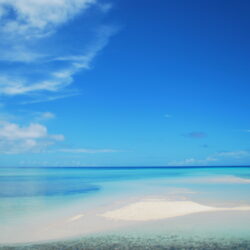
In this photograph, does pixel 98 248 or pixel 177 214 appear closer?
pixel 98 248

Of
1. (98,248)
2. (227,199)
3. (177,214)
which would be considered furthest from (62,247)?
(227,199)

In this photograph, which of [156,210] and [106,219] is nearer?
[106,219]

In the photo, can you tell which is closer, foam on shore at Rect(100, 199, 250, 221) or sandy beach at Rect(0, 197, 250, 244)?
sandy beach at Rect(0, 197, 250, 244)

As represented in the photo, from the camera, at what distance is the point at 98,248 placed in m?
9.27

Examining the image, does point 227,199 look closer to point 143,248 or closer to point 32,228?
point 143,248

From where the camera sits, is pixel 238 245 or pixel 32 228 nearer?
pixel 238 245

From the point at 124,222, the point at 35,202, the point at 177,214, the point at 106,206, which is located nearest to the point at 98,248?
the point at 124,222

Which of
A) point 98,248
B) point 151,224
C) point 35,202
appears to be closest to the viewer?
point 98,248

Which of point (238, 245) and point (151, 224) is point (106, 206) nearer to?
point (151, 224)

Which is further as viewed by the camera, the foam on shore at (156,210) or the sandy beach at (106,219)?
the foam on shore at (156,210)

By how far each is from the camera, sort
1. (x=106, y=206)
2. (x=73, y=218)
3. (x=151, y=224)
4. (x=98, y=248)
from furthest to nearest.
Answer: (x=106, y=206) < (x=73, y=218) < (x=151, y=224) < (x=98, y=248)

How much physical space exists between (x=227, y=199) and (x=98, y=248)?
12.3m

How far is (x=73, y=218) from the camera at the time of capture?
13.4 m

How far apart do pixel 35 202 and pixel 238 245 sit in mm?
13301
